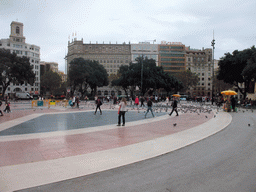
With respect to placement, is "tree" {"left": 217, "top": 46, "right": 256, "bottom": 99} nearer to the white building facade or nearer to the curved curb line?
the curved curb line

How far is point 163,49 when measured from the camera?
4156 inches

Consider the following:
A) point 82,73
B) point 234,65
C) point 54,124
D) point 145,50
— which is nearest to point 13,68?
point 82,73

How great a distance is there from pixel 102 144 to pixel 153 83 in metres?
43.9

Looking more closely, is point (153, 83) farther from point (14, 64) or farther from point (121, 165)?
point (121, 165)

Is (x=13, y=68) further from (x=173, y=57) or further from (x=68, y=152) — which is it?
(x=173, y=57)

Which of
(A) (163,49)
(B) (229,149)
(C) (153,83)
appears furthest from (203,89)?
(B) (229,149)

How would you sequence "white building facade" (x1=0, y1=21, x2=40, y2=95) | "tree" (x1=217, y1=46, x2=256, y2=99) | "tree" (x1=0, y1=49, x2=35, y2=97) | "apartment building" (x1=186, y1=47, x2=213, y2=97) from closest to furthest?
"tree" (x1=217, y1=46, x2=256, y2=99) < "tree" (x1=0, y1=49, x2=35, y2=97) < "white building facade" (x1=0, y1=21, x2=40, y2=95) < "apartment building" (x1=186, y1=47, x2=213, y2=97)

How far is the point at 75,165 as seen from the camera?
18.2ft

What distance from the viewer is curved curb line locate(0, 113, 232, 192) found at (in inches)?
180

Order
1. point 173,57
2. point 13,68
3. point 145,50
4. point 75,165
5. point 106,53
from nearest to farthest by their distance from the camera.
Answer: point 75,165
point 13,68
point 173,57
point 106,53
point 145,50

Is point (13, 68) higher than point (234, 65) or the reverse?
the reverse

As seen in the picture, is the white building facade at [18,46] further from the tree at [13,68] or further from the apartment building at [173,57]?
the apartment building at [173,57]

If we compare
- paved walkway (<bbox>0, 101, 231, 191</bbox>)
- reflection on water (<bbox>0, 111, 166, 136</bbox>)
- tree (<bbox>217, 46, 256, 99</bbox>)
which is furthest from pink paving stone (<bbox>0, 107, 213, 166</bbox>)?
tree (<bbox>217, 46, 256, 99</bbox>)

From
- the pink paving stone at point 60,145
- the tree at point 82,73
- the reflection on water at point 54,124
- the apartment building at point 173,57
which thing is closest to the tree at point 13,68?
the tree at point 82,73
